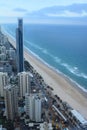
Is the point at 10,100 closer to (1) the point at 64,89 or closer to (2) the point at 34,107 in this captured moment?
(2) the point at 34,107

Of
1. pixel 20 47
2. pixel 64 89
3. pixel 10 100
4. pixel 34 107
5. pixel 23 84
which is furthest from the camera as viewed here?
pixel 20 47

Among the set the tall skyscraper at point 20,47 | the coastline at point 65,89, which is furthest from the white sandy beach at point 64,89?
the tall skyscraper at point 20,47

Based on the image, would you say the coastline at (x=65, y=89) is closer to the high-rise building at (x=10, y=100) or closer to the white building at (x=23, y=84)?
the white building at (x=23, y=84)

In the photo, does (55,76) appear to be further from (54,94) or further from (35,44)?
(35,44)

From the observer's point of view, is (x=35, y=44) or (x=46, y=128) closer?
(x=46, y=128)

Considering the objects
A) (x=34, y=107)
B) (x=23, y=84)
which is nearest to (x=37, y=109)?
(x=34, y=107)

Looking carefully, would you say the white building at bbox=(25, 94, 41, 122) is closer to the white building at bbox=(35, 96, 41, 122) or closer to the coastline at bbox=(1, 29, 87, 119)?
the white building at bbox=(35, 96, 41, 122)

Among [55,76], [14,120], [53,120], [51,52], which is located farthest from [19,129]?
[51,52]

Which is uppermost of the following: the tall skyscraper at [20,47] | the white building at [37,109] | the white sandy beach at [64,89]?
the tall skyscraper at [20,47]
